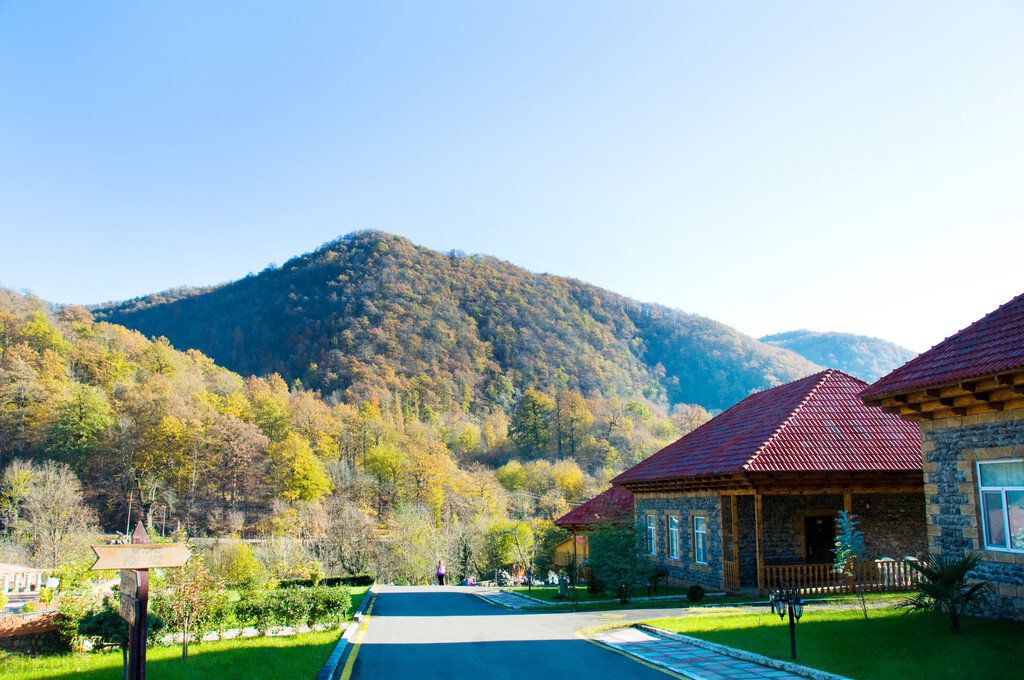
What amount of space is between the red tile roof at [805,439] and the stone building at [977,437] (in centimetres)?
539

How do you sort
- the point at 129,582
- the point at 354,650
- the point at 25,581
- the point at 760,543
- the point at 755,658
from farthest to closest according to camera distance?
the point at 25,581, the point at 760,543, the point at 354,650, the point at 755,658, the point at 129,582

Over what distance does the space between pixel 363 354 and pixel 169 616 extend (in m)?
94.6

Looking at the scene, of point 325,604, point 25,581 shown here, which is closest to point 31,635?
point 325,604

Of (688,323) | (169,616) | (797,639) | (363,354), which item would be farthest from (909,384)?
(688,323)

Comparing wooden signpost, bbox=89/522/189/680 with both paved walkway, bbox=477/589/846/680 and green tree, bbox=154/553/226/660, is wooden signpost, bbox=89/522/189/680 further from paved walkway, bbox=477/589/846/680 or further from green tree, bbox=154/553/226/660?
paved walkway, bbox=477/589/846/680

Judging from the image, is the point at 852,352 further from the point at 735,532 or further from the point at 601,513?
the point at 735,532

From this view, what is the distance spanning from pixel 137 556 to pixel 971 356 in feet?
44.5

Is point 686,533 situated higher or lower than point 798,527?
lower

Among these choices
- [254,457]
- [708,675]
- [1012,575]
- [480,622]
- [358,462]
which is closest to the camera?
[708,675]

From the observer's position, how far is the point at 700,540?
2236 cm

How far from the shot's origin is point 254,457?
68.7m

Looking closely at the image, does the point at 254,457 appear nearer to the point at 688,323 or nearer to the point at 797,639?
the point at 797,639

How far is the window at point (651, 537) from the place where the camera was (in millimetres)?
26416

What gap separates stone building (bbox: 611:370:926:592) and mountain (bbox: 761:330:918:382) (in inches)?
5265
